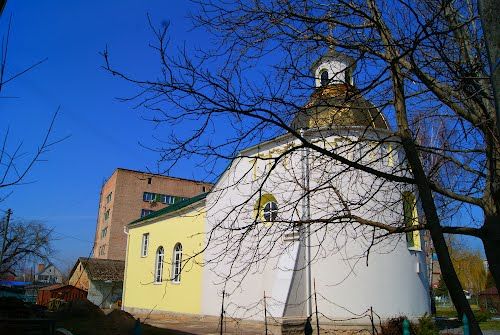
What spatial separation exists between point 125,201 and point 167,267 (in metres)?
38.6

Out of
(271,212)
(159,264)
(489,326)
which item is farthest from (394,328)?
(159,264)

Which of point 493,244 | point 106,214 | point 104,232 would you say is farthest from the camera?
point 106,214

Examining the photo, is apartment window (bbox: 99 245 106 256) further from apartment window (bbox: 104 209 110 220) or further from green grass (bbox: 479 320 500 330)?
green grass (bbox: 479 320 500 330)

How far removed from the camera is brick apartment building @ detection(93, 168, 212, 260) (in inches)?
2317

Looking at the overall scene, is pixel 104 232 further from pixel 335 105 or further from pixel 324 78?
pixel 335 105

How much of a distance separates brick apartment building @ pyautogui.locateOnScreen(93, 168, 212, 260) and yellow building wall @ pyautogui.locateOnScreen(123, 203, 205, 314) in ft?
97.9

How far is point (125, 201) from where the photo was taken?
60469 mm

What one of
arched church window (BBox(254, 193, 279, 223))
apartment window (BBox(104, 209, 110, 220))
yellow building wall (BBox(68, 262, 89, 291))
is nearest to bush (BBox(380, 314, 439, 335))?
arched church window (BBox(254, 193, 279, 223))

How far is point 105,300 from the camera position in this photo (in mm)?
40750

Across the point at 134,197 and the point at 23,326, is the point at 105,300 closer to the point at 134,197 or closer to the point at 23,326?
the point at 134,197

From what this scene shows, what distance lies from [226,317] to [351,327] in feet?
18.2

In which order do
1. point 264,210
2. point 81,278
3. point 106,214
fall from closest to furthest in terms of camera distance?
1. point 264,210
2. point 81,278
3. point 106,214

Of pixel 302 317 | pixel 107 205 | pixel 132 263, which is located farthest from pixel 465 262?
pixel 107 205

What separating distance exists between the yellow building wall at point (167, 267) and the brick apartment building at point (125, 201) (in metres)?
29.8
